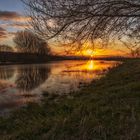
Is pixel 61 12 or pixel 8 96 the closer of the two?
pixel 61 12

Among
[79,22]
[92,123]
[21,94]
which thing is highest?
[79,22]

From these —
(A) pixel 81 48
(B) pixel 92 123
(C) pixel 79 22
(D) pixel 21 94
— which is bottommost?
(D) pixel 21 94

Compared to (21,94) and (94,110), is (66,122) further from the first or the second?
(21,94)

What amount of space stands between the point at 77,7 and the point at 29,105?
249 inches

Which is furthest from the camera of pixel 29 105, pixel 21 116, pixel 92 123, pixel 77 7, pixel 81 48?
pixel 29 105

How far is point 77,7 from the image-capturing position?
8516mm

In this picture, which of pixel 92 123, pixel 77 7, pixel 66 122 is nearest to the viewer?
pixel 92 123

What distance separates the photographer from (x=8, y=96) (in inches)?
692

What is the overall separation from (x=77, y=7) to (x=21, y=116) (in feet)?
15.8

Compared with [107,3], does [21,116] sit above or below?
below

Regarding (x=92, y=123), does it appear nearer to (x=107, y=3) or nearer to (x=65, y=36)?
(x=65, y=36)

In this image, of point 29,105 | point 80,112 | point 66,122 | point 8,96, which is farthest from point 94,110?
point 8,96

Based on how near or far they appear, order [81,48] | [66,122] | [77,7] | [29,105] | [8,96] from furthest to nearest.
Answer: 1. [8,96]
2. [29,105]
3. [81,48]
4. [77,7]
5. [66,122]

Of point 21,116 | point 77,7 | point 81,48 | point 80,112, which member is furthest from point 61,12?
point 21,116
